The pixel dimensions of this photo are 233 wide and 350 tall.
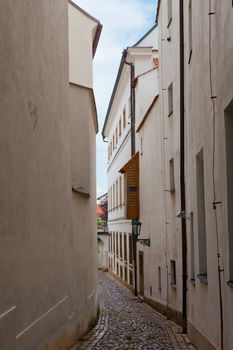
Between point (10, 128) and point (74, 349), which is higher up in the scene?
point (10, 128)

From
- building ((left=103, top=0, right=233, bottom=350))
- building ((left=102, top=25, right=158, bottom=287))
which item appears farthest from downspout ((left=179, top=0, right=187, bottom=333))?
building ((left=102, top=25, right=158, bottom=287))

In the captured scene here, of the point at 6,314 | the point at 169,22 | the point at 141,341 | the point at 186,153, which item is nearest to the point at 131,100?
the point at 169,22

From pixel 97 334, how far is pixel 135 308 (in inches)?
249

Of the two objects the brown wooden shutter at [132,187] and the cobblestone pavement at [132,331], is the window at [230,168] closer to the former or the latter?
the cobblestone pavement at [132,331]

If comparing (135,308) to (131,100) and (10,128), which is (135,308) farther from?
(10,128)

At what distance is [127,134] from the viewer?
26.4m

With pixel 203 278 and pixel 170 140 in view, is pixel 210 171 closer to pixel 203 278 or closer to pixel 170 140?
pixel 203 278

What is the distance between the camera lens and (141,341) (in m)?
11.1

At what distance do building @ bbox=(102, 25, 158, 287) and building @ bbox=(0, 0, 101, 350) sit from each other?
36.4ft

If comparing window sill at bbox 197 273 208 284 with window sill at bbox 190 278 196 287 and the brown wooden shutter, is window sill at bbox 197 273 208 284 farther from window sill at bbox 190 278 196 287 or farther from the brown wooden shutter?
the brown wooden shutter

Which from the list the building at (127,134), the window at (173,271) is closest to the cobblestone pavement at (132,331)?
the window at (173,271)

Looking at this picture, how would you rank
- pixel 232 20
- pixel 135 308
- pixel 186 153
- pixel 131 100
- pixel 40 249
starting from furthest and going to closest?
1. pixel 131 100
2. pixel 135 308
3. pixel 186 153
4. pixel 40 249
5. pixel 232 20

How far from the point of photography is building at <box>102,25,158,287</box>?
22734mm

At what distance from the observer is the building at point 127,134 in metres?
22.7
